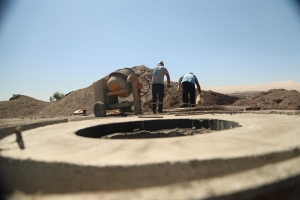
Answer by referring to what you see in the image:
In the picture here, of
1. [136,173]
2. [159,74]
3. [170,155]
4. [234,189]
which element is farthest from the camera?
[159,74]

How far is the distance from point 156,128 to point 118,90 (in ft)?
12.4

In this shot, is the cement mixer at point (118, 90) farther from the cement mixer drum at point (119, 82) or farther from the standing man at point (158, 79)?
the standing man at point (158, 79)

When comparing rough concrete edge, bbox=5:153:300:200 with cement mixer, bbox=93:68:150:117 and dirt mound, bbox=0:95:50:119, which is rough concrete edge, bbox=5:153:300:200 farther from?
dirt mound, bbox=0:95:50:119

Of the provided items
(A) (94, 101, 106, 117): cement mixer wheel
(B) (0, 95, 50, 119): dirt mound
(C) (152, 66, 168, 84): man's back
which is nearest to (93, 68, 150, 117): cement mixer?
(A) (94, 101, 106, 117): cement mixer wheel

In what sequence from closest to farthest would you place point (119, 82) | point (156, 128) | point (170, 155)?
point (170, 155), point (156, 128), point (119, 82)

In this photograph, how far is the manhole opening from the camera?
12.6ft

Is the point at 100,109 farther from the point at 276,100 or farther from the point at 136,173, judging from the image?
the point at 276,100

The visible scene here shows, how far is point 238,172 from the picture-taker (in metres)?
1.34

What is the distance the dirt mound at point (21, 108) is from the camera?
20.5 metres

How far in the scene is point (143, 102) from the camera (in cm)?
1554

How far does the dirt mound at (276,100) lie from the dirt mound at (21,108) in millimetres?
18046

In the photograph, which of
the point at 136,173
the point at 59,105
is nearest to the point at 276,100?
the point at 136,173

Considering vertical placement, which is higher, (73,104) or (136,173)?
(73,104)

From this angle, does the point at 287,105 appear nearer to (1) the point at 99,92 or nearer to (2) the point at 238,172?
(1) the point at 99,92
